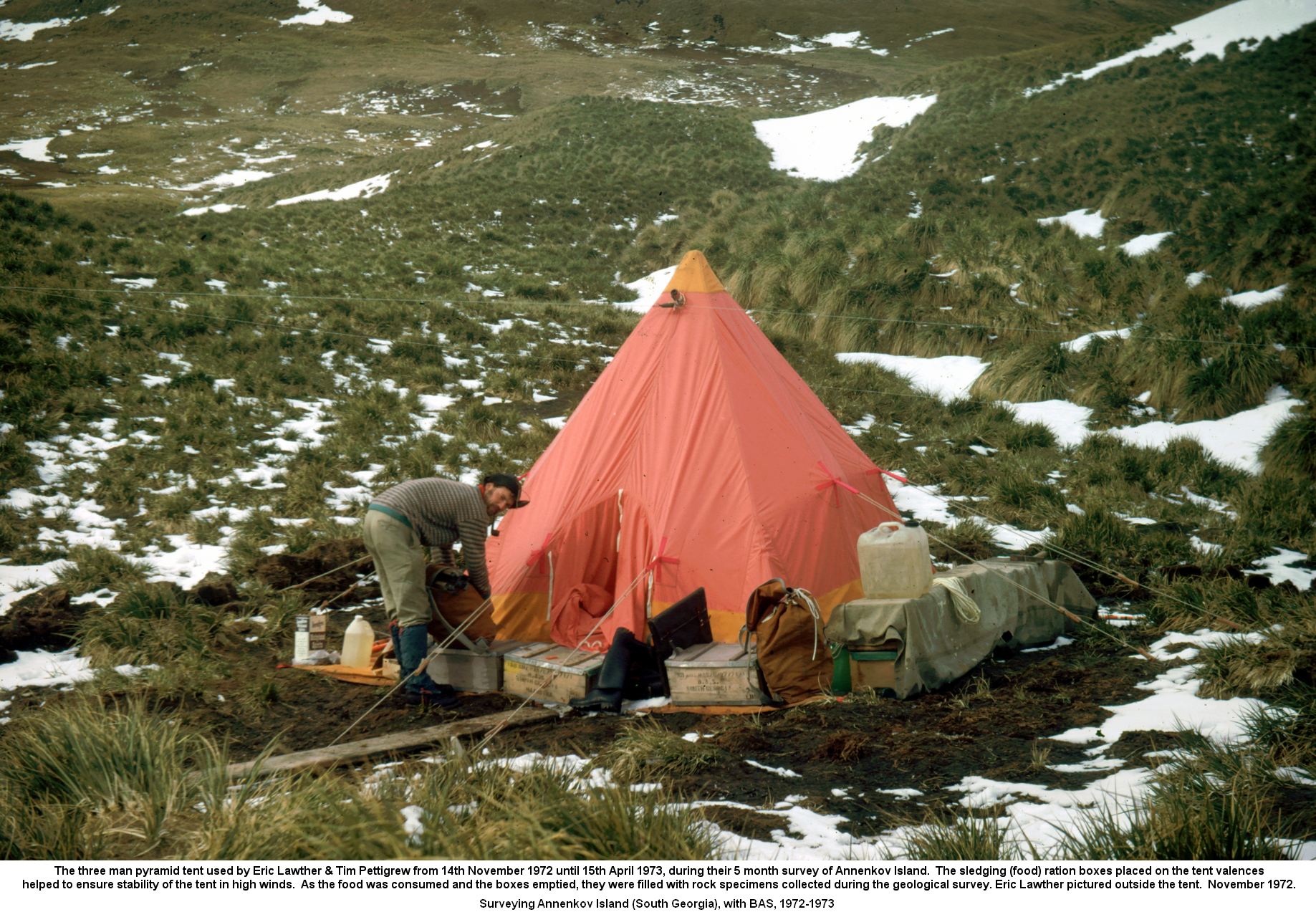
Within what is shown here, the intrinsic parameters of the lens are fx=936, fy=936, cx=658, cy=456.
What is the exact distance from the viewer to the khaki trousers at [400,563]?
19.7ft

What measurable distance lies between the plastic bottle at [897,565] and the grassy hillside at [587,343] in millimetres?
739

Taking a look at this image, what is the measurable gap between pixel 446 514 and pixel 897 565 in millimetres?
2945

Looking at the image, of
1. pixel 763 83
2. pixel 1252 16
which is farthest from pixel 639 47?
pixel 1252 16

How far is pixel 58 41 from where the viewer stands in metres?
22.9

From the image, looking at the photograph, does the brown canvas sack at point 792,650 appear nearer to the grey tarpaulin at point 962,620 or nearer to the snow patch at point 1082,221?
the grey tarpaulin at point 962,620

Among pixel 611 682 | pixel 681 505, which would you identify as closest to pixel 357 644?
pixel 611 682

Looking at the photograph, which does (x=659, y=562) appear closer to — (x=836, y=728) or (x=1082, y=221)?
(x=836, y=728)

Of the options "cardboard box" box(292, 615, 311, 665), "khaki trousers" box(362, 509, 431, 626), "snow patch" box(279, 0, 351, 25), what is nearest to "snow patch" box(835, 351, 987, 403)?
"khaki trousers" box(362, 509, 431, 626)

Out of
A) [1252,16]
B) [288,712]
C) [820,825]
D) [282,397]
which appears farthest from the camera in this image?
[1252,16]

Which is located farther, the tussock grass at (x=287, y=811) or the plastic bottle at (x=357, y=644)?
the plastic bottle at (x=357, y=644)

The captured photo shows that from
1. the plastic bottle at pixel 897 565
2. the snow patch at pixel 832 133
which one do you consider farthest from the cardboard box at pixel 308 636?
the snow patch at pixel 832 133

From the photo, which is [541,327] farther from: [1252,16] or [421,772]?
[1252,16]

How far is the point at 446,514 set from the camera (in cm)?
614
